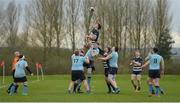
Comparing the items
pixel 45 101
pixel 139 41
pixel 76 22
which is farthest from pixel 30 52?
pixel 45 101

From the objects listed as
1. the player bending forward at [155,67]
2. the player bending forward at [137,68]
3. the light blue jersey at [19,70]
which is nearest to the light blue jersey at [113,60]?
the player bending forward at [137,68]

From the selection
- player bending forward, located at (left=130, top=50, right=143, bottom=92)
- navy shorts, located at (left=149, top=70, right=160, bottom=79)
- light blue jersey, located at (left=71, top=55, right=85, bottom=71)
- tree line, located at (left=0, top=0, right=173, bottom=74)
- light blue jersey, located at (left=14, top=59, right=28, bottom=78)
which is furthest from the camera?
tree line, located at (left=0, top=0, right=173, bottom=74)

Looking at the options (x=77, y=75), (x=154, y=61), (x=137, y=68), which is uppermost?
(x=154, y=61)

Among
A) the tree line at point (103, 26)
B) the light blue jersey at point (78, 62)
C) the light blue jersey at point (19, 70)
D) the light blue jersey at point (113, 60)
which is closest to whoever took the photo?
the light blue jersey at point (19, 70)

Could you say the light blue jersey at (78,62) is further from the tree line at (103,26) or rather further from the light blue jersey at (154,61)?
the tree line at (103,26)

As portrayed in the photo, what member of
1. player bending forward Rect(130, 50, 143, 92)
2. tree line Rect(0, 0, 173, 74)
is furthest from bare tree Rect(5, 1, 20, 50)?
player bending forward Rect(130, 50, 143, 92)

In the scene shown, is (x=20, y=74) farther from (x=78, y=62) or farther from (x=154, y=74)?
(x=154, y=74)

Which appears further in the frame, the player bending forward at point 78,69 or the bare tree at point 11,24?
the bare tree at point 11,24

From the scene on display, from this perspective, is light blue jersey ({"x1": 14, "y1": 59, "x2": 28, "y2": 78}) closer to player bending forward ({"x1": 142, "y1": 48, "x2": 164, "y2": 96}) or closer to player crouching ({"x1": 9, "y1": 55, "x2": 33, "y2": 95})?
player crouching ({"x1": 9, "y1": 55, "x2": 33, "y2": 95})

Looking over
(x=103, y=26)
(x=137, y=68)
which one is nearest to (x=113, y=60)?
(x=137, y=68)

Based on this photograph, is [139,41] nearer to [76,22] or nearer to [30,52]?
[76,22]

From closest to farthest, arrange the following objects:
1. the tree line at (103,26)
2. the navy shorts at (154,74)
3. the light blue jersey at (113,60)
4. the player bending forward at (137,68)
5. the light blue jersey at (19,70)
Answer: the navy shorts at (154,74)
the light blue jersey at (19,70)
the light blue jersey at (113,60)
the player bending forward at (137,68)
the tree line at (103,26)

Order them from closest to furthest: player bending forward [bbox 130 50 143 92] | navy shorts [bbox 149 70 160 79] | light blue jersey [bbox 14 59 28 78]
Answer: navy shorts [bbox 149 70 160 79] → light blue jersey [bbox 14 59 28 78] → player bending forward [bbox 130 50 143 92]

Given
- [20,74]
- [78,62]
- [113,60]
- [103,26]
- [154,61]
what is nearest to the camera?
[154,61]
